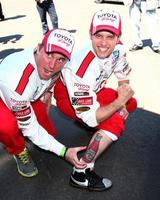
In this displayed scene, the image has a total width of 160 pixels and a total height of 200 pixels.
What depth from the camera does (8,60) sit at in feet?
11.1

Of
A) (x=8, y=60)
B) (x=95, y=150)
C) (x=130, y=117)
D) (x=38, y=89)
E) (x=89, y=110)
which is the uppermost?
(x=8, y=60)

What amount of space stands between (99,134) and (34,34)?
21.7 feet

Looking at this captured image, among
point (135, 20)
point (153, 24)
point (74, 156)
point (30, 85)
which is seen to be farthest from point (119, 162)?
point (135, 20)

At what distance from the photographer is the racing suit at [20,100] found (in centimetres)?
317

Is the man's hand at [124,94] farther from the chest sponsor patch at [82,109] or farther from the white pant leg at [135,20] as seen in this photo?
the white pant leg at [135,20]

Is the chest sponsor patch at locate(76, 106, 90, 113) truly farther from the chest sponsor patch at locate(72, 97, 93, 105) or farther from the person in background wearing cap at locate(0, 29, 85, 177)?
the person in background wearing cap at locate(0, 29, 85, 177)

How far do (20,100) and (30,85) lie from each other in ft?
0.50

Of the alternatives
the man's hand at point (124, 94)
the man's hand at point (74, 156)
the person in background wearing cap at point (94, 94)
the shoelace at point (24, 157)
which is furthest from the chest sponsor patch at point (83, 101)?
the shoelace at point (24, 157)

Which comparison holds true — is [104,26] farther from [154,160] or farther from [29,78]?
[154,160]

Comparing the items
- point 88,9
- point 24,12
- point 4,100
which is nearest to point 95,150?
point 4,100

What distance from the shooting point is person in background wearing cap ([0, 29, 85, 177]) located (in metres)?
3.05

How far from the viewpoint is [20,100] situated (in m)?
3.18

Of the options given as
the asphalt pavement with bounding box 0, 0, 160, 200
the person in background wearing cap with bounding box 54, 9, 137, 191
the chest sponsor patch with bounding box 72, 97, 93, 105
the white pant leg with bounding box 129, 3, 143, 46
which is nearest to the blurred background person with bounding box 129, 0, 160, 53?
the white pant leg with bounding box 129, 3, 143, 46

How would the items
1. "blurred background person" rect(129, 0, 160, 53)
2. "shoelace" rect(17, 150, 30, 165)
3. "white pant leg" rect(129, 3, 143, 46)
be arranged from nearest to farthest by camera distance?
"shoelace" rect(17, 150, 30, 165) < "blurred background person" rect(129, 0, 160, 53) < "white pant leg" rect(129, 3, 143, 46)
